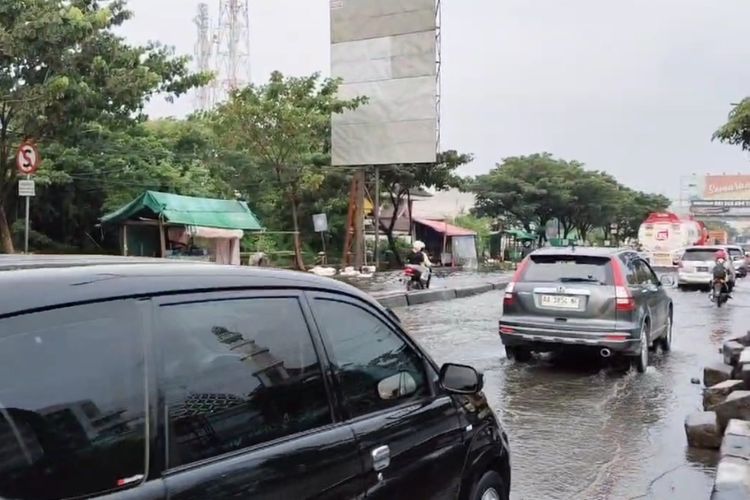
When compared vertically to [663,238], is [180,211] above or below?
above

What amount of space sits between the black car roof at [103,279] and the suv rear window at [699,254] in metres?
23.3

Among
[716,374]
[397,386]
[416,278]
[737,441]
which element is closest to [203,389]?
[397,386]

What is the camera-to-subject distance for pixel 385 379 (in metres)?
2.82

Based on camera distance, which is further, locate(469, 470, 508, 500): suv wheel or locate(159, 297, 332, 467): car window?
locate(469, 470, 508, 500): suv wheel

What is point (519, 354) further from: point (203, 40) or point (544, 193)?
point (203, 40)

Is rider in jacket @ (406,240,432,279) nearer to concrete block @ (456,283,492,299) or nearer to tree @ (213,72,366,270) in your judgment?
concrete block @ (456,283,492,299)

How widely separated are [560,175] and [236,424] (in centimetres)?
4795

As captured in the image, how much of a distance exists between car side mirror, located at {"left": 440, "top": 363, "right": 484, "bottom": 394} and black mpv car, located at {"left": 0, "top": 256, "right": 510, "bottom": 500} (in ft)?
0.58

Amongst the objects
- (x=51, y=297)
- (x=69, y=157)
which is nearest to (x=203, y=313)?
(x=51, y=297)

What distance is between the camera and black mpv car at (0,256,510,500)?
165 cm

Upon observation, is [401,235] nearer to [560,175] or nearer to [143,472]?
[560,175]

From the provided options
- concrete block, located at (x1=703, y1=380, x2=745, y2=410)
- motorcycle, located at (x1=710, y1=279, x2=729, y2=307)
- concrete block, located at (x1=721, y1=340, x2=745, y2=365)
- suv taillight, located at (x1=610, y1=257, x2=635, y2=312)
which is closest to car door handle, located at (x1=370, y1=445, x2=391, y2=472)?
concrete block, located at (x1=703, y1=380, x2=745, y2=410)

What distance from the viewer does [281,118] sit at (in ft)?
85.5

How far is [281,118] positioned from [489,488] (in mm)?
23707
